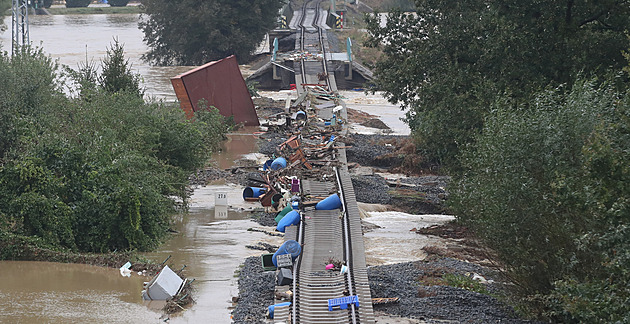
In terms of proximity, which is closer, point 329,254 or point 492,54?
A: point 329,254

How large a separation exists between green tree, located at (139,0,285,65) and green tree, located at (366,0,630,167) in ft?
137

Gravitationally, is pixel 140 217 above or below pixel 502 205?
below

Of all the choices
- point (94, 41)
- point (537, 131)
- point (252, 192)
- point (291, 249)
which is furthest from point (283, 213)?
point (94, 41)

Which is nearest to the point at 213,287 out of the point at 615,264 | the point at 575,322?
the point at 575,322

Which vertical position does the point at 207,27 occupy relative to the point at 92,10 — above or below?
above

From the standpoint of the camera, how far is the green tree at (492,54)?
59.9 ft

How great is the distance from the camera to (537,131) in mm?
13539

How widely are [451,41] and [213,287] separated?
9782mm

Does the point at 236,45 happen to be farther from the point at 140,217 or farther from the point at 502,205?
the point at 502,205

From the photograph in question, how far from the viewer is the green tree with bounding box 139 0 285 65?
62281 mm

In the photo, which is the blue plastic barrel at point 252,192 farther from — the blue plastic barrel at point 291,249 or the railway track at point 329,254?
the blue plastic barrel at point 291,249

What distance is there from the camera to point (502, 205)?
13039 mm

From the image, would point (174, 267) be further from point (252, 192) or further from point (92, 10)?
point (92, 10)

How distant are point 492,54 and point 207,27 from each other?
150 feet
